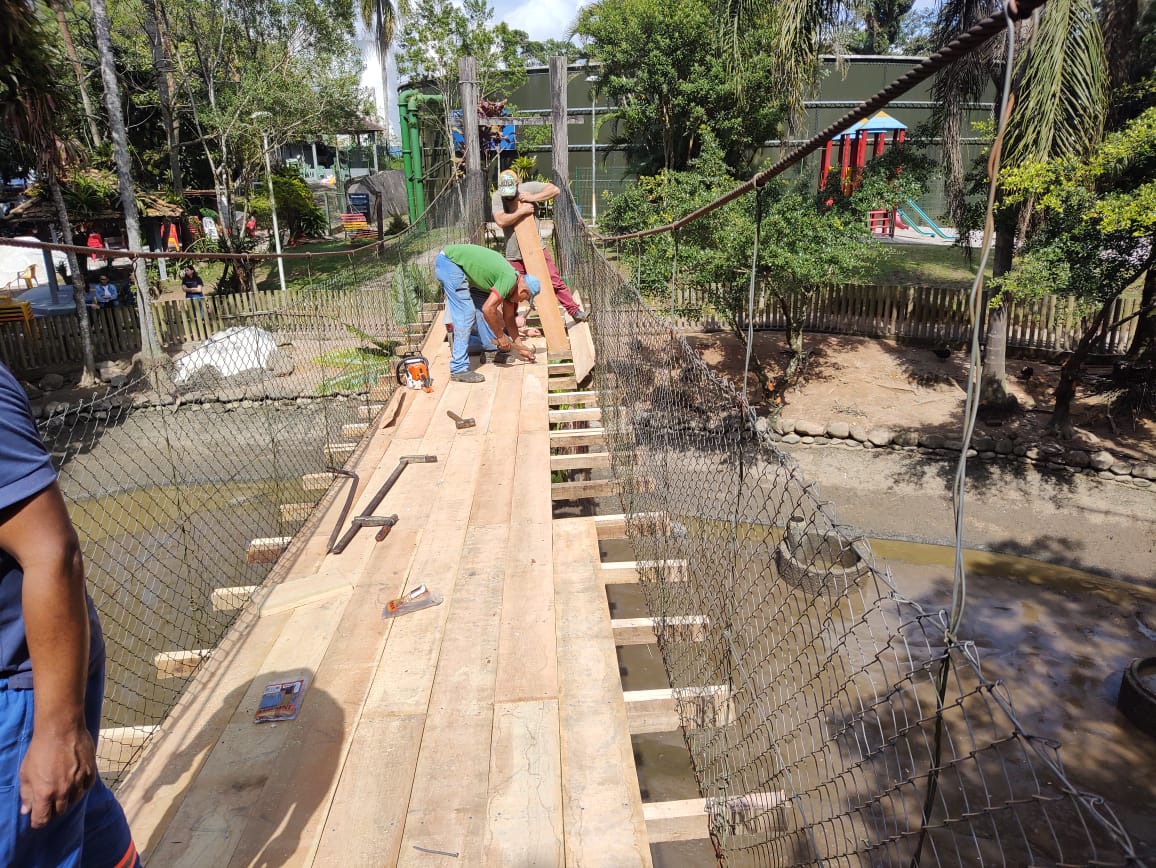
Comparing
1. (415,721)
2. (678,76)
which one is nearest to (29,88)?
(415,721)

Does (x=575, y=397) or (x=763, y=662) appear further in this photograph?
(x=575, y=397)

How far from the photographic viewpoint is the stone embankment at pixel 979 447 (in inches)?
372

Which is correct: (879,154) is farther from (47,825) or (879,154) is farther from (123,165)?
(47,825)

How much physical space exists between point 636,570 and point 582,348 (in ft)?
10.8

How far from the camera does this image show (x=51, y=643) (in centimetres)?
133

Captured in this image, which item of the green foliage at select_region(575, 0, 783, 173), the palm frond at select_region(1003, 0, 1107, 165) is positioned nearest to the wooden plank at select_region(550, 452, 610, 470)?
the palm frond at select_region(1003, 0, 1107, 165)

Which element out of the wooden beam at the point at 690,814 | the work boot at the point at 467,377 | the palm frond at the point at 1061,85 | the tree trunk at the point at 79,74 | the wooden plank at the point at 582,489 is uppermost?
the tree trunk at the point at 79,74

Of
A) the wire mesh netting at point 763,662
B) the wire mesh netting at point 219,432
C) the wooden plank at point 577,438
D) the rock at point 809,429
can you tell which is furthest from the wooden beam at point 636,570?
the rock at point 809,429

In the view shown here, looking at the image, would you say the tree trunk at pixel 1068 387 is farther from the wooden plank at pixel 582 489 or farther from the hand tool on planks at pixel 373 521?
the hand tool on planks at pixel 373 521

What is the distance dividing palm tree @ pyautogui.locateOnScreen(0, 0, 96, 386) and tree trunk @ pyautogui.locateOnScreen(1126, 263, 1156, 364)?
1354 centimetres

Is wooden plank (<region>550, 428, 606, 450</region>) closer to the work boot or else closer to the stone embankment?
the work boot

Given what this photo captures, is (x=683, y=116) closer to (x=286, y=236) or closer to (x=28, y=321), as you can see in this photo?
(x=286, y=236)

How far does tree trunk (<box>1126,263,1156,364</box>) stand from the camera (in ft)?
29.4

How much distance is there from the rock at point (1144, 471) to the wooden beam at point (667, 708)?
9.15 m
